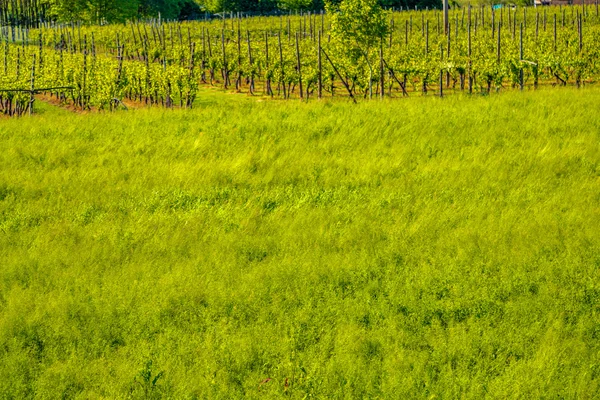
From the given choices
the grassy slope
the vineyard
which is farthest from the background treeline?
the grassy slope

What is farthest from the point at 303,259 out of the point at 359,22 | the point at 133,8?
the point at 133,8

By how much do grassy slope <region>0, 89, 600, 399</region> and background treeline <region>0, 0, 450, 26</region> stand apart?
58309mm

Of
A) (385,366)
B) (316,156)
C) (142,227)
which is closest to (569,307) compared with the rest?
(385,366)

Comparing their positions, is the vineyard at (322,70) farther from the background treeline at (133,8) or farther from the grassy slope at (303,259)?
the background treeline at (133,8)

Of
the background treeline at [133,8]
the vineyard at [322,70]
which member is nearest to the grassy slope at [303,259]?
the vineyard at [322,70]

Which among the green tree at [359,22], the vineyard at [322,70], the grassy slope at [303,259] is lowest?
the grassy slope at [303,259]

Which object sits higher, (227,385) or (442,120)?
(442,120)

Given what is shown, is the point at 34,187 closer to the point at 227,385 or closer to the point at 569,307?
the point at 227,385

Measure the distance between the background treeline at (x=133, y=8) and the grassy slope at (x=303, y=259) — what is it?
58.3 meters

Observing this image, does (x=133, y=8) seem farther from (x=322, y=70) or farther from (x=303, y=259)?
(x=303, y=259)

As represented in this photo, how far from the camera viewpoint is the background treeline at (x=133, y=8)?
241 feet

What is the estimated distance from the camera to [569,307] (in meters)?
7.88

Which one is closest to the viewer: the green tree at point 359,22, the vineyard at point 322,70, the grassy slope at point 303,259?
the grassy slope at point 303,259

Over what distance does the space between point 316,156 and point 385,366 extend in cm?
851
